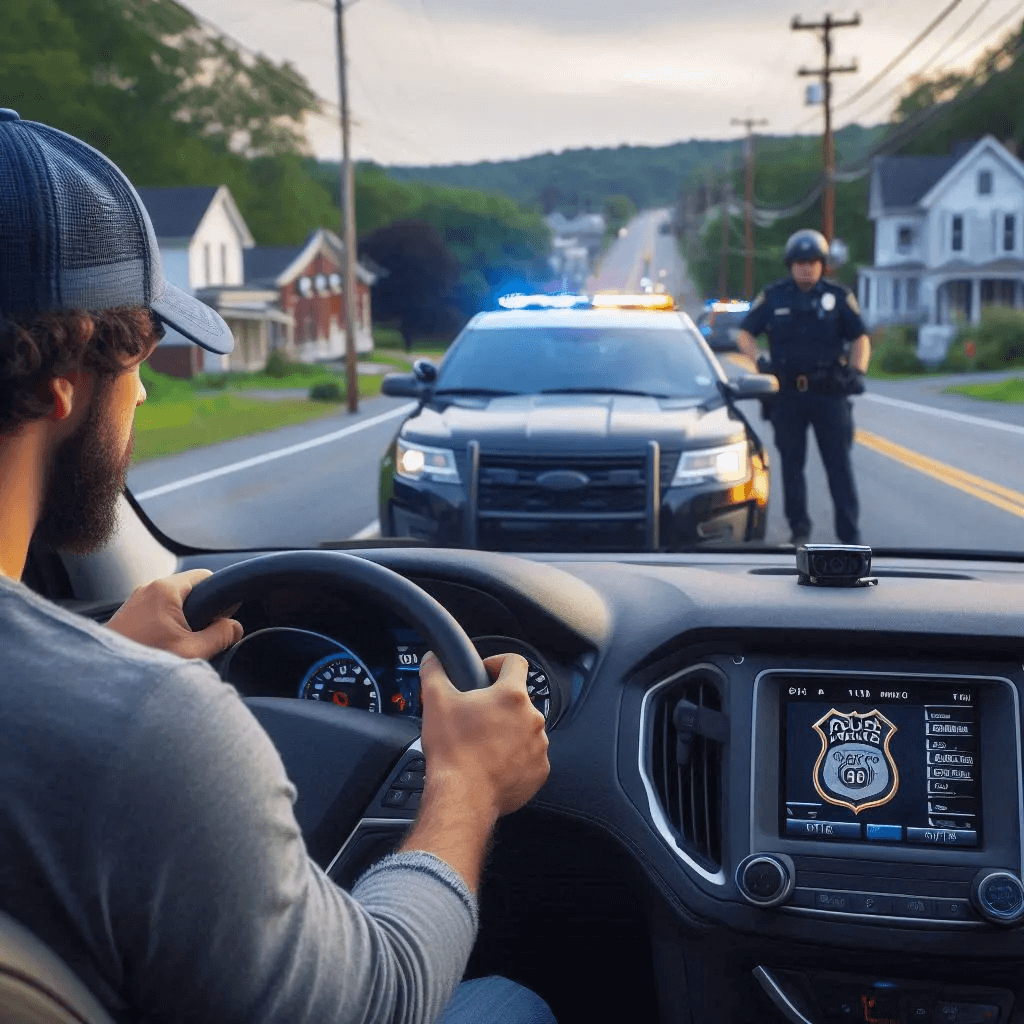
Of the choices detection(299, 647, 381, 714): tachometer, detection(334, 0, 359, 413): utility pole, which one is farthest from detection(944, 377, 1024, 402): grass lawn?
detection(299, 647, 381, 714): tachometer

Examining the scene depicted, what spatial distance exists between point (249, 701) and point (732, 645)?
3.21 feet

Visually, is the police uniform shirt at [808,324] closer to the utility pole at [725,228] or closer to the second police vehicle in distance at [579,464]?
the second police vehicle in distance at [579,464]

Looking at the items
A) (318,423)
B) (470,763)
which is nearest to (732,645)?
(470,763)

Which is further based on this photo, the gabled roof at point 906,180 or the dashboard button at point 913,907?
the gabled roof at point 906,180

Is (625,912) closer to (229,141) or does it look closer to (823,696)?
(823,696)

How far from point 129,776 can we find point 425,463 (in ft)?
22.7

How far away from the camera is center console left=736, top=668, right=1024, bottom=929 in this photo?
2.80 meters

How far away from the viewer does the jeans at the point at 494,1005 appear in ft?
7.92

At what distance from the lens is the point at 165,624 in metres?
2.24

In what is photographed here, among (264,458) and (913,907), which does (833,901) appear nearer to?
(913,907)

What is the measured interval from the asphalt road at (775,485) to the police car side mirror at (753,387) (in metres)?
1.60

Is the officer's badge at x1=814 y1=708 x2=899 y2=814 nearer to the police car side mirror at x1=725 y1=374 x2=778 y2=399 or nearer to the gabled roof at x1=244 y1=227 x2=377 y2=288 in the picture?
the police car side mirror at x1=725 y1=374 x2=778 y2=399

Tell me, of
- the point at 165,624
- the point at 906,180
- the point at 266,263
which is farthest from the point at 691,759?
the point at 906,180

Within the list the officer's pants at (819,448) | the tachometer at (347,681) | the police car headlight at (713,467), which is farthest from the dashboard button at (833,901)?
the officer's pants at (819,448)
